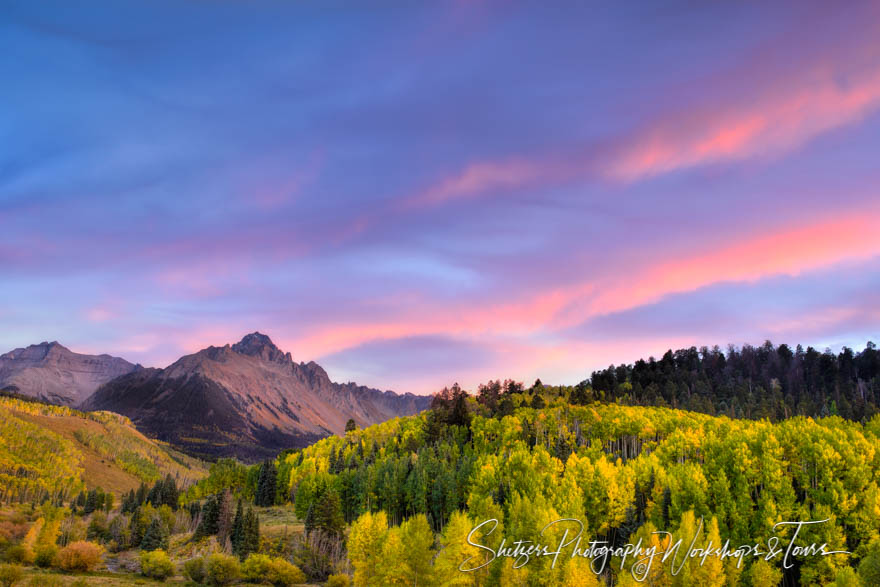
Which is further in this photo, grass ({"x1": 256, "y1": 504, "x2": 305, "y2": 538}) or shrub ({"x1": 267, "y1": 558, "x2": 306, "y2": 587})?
grass ({"x1": 256, "y1": 504, "x2": 305, "y2": 538})

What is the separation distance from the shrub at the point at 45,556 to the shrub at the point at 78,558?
189cm

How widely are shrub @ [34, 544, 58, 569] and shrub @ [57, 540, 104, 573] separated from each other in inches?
74.5

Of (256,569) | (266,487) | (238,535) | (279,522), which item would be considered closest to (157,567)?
(238,535)

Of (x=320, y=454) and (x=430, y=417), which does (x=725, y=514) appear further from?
(x=320, y=454)

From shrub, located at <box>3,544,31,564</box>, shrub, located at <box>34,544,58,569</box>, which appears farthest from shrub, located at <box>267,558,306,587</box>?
shrub, located at <box>3,544,31,564</box>

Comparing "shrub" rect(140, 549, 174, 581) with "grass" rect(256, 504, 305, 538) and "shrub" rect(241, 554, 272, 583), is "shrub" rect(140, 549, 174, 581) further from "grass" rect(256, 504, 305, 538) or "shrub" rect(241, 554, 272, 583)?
"grass" rect(256, 504, 305, 538)

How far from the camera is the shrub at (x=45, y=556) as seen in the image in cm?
10306

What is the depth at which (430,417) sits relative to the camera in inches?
7638

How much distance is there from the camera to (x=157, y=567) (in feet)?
333

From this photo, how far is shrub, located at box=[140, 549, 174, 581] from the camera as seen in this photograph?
101 meters

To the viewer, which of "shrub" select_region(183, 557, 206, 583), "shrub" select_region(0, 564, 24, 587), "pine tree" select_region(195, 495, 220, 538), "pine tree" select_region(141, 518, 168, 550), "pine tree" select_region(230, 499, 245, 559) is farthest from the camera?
"pine tree" select_region(141, 518, 168, 550)

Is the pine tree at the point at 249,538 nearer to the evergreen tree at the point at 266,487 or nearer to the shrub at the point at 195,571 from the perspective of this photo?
the shrub at the point at 195,571

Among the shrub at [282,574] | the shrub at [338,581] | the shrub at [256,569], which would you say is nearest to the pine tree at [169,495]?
the shrub at [256,569]

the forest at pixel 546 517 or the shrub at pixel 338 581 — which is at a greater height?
the forest at pixel 546 517
